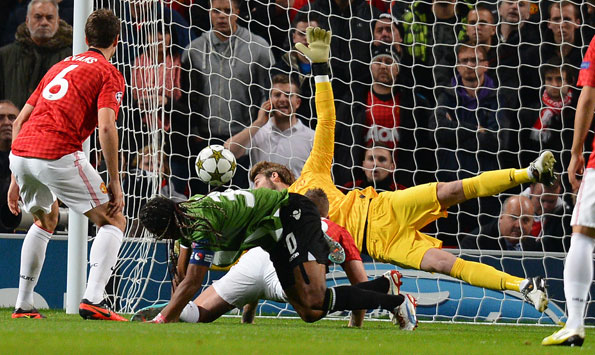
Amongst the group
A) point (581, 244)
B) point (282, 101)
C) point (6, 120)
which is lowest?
point (581, 244)

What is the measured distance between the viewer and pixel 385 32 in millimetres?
8641

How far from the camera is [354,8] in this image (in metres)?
8.79

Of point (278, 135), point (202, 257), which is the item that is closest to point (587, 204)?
point (202, 257)

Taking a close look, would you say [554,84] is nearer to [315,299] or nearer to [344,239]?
[344,239]

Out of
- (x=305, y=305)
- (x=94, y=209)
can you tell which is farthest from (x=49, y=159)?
(x=305, y=305)

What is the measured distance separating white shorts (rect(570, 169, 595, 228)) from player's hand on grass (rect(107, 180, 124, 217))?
2499 mm

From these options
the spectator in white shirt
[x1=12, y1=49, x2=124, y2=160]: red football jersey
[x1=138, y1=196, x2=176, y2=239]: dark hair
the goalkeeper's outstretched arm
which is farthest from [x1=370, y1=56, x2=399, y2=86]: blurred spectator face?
[x1=138, y1=196, x2=176, y2=239]: dark hair

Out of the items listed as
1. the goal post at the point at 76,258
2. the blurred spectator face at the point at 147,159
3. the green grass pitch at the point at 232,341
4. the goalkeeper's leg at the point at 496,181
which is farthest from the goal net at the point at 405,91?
the green grass pitch at the point at 232,341

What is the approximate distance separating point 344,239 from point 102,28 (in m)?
1.94

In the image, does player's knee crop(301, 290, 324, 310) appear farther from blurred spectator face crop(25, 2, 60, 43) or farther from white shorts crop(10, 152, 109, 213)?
blurred spectator face crop(25, 2, 60, 43)

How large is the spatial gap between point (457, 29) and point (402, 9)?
1.84 feet

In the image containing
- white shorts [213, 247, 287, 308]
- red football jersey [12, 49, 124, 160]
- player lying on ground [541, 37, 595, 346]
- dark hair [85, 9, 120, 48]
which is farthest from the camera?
white shorts [213, 247, 287, 308]

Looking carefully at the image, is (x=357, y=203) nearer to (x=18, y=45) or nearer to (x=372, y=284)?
(x=372, y=284)

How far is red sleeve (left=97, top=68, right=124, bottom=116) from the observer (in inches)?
204
